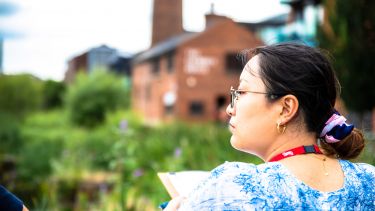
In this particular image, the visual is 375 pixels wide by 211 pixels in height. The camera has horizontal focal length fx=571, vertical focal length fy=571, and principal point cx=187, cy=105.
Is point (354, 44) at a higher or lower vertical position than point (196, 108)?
higher

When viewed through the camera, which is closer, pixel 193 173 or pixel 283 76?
pixel 283 76

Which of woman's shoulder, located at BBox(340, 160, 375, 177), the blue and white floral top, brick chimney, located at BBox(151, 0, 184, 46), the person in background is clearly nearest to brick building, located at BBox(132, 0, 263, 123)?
brick chimney, located at BBox(151, 0, 184, 46)

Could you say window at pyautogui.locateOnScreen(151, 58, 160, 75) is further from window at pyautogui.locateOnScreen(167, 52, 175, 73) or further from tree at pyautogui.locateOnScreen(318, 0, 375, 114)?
tree at pyautogui.locateOnScreen(318, 0, 375, 114)

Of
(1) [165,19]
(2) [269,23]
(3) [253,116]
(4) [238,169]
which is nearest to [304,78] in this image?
(3) [253,116]

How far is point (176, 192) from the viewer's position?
178 cm

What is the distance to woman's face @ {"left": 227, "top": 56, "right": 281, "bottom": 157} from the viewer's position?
5.11 ft

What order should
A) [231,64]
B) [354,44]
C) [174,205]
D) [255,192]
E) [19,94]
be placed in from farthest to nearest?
[19,94], [231,64], [354,44], [174,205], [255,192]

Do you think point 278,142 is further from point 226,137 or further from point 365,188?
point 226,137

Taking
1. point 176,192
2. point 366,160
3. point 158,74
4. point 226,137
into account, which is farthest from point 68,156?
point 158,74

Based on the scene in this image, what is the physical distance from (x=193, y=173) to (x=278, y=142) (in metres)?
0.45

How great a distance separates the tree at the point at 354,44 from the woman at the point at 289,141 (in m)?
8.81

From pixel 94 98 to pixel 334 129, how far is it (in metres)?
36.2

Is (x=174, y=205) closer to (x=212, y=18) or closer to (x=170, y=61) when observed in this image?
(x=170, y=61)

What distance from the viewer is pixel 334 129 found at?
1650mm
